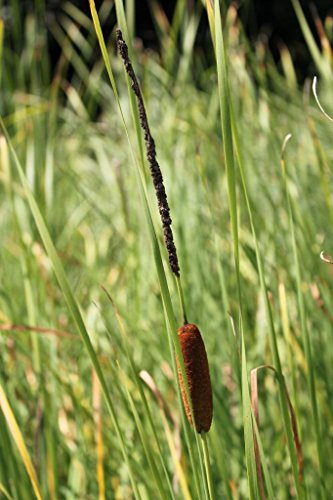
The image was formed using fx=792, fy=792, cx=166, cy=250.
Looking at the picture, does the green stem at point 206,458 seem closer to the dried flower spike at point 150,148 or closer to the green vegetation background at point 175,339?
the green vegetation background at point 175,339

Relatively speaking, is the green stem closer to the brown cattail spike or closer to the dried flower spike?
the brown cattail spike

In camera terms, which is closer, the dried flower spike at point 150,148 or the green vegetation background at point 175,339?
the dried flower spike at point 150,148

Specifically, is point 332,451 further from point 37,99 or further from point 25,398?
point 37,99

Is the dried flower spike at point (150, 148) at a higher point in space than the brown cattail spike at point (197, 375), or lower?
higher

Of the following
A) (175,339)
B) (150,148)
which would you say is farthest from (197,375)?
(150,148)

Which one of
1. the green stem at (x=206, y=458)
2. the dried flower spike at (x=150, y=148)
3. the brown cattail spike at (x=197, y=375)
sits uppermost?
the dried flower spike at (x=150, y=148)

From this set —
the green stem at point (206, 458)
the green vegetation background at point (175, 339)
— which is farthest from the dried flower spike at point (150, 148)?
the green stem at point (206, 458)

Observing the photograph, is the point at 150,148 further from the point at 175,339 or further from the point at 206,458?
the point at 206,458

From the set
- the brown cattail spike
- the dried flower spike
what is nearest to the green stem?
the brown cattail spike

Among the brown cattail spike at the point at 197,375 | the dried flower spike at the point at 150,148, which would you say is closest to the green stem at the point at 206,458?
the brown cattail spike at the point at 197,375
